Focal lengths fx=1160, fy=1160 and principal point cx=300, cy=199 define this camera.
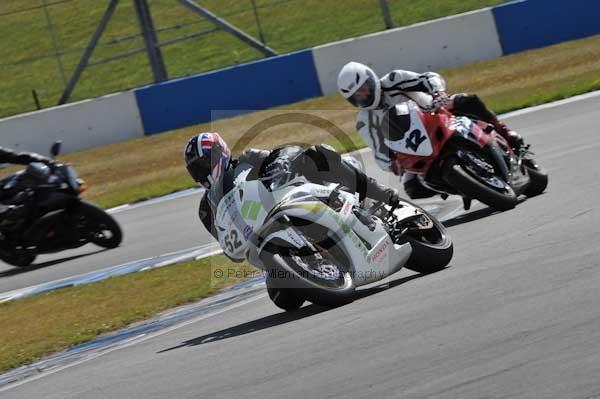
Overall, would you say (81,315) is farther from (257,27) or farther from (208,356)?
(257,27)

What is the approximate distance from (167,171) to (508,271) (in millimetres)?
11887

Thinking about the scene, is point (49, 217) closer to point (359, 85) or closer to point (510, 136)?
point (359, 85)

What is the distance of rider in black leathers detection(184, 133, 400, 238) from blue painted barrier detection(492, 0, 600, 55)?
44.3ft

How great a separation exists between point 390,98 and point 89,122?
Answer: 11.3 m

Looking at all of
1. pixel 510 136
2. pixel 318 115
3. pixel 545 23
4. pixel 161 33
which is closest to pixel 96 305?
pixel 510 136

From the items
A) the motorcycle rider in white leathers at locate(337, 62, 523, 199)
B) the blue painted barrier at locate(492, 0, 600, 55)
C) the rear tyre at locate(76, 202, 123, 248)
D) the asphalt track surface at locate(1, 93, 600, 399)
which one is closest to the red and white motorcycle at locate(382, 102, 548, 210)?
the motorcycle rider in white leathers at locate(337, 62, 523, 199)

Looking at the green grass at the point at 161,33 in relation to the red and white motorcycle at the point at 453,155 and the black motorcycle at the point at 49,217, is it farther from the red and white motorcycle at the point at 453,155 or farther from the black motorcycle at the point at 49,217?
the red and white motorcycle at the point at 453,155

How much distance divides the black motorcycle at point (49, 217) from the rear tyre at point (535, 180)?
16.2ft

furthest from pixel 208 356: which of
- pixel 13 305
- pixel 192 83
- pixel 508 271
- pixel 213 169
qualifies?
pixel 192 83

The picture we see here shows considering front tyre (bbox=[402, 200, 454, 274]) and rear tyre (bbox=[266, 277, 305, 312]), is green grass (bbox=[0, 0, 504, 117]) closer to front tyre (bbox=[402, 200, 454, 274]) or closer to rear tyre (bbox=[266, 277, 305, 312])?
front tyre (bbox=[402, 200, 454, 274])

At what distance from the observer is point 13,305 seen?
36.0 feet

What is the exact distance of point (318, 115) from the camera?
19562 mm

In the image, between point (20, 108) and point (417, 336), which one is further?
point (20, 108)

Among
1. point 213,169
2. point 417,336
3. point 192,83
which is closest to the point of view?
point 417,336
